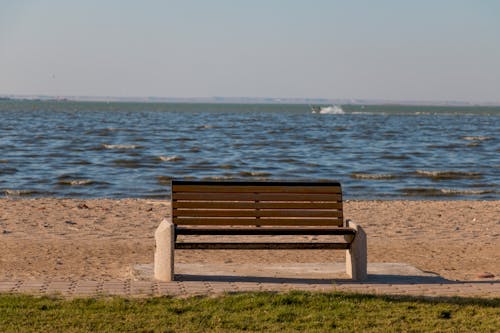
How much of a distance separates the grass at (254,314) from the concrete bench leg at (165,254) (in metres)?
1.05

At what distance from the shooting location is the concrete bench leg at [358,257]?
877 cm

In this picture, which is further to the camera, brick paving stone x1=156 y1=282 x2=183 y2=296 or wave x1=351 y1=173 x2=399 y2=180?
wave x1=351 y1=173 x2=399 y2=180

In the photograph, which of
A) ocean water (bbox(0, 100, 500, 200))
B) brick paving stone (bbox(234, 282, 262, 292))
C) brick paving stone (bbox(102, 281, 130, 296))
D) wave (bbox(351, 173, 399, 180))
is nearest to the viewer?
brick paving stone (bbox(102, 281, 130, 296))

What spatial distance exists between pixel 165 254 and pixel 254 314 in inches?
71.5

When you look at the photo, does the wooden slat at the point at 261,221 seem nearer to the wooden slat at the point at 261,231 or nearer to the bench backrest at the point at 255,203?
the bench backrest at the point at 255,203

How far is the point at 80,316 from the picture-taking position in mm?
6742

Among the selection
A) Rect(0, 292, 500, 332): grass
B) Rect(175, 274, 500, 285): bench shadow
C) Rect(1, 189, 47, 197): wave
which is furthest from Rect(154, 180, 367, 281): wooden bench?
Rect(1, 189, 47, 197): wave

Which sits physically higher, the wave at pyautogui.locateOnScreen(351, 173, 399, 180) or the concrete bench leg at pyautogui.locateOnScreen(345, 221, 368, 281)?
the concrete bench leg at pyautogui.locateOnScreen(345, 221, 368, 281)

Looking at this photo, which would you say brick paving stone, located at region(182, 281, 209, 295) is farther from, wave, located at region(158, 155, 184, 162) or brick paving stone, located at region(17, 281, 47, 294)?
wave, located at region(158, 155, 184, 162)

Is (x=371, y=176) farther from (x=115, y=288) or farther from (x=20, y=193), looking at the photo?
(x=115, y=288)

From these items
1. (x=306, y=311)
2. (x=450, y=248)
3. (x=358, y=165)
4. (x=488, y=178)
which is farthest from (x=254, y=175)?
(x=306, y=311)

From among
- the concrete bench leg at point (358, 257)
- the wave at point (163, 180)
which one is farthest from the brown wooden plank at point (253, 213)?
the wave at point (163, 180)

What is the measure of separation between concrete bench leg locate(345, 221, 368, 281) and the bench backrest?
33 centimetres

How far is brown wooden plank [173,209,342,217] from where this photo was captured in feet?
29.2
